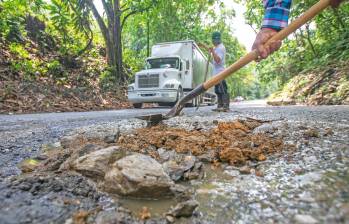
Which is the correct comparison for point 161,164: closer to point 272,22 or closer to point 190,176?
point 190,176

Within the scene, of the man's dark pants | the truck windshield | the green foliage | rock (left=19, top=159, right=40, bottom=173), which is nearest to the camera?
rock (left=19, top=159, right=40, bottom=173)

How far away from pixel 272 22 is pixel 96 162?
1678 millimetres

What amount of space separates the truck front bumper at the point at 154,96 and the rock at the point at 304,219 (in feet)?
31.0

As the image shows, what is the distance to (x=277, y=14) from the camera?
221 centimetres

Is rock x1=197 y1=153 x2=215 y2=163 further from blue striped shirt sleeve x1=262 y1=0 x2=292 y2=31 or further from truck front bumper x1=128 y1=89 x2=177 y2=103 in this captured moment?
truck front bumper x1=128 y1=89 x2=177 y2=103

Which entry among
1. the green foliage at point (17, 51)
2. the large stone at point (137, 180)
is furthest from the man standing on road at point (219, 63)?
the green foliage at point (17, 51)

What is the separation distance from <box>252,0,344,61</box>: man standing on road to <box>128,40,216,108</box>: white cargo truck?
26.7 ft

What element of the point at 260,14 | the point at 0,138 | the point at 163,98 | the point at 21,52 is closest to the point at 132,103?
the point at 163,98

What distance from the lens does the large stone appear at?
1291 mm

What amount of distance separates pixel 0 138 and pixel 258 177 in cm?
241

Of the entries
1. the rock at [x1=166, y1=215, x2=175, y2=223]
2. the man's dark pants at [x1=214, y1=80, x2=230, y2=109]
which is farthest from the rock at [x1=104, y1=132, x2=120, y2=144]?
the man's dark pants at [x1=214, y1=80, x2=230, y2=109]

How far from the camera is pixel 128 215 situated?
44.4 inches

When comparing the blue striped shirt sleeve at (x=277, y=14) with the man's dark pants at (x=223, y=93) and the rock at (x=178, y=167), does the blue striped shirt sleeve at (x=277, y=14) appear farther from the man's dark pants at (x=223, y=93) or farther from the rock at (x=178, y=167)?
the man's dark pants at (x=223, y=93)

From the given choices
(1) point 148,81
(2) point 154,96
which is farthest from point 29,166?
(1) point 148,81
